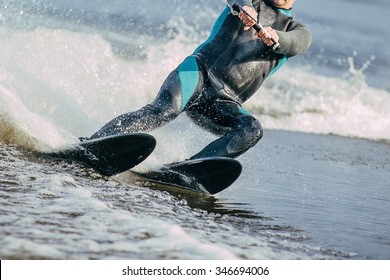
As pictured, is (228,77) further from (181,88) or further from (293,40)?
(293,40)

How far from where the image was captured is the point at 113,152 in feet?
20.7

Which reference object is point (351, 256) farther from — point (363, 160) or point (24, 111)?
point (363, 160)

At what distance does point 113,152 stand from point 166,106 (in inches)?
22.2

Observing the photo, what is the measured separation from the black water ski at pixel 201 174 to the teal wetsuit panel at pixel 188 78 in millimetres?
518

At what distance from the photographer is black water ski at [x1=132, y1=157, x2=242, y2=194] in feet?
21.0

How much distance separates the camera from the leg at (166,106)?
6.39 metres

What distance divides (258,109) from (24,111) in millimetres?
5694

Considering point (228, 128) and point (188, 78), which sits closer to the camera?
point (188, 78)

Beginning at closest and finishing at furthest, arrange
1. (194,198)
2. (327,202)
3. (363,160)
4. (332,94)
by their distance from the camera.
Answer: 1. (194,198)
2. (327,202)
3. (363,160)
4. (332,94)

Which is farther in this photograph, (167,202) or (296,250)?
(167,202)

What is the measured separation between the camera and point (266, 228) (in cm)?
574

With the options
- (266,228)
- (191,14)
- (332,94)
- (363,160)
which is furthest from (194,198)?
(191,14)

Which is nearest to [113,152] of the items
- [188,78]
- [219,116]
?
[188,78]

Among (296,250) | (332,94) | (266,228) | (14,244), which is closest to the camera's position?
(14,244)
